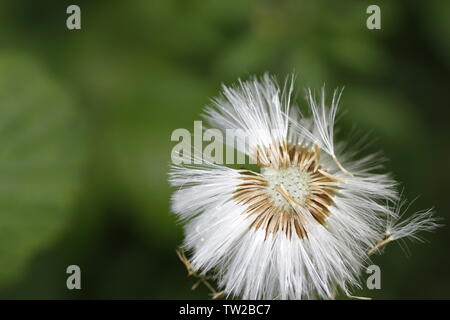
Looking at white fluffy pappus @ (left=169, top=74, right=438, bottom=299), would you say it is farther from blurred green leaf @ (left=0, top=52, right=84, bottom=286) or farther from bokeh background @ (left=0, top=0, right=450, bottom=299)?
blurred green leaf @ (left=0, top=52, right=84, bottom=286)

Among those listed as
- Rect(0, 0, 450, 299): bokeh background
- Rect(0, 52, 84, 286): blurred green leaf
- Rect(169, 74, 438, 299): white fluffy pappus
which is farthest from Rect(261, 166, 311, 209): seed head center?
Rect(0, 52, 84, 286): blurred green leaf

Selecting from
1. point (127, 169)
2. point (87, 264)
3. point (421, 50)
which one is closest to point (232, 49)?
point (127, 169)

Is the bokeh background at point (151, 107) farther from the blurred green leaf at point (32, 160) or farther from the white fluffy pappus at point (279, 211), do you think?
the white fluffy pappus at point (279, 211)

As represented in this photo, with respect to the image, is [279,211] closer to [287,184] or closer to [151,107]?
[287,184]

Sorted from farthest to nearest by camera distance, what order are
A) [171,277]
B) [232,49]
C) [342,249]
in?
[171,277]
[232,49]
[342,249]

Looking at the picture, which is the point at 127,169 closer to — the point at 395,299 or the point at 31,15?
the point at 31,15

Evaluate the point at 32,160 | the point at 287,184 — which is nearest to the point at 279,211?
the point at 287,184

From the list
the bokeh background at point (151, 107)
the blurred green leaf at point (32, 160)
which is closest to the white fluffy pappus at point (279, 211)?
the bokeh background at point (151, 107)
